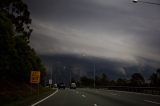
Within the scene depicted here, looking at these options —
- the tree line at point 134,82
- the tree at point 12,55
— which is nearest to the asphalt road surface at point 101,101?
the tree at point 12,55

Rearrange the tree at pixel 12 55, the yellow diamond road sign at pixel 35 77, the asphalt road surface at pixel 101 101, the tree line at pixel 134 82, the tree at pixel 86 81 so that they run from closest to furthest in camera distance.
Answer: the asphalt road surface at pixel 101 101
the tree at pixel 12 55
the yellow diamond road sign at pixel 35 77
the tree line at pixel 134 82
the tree at pixel 86 81

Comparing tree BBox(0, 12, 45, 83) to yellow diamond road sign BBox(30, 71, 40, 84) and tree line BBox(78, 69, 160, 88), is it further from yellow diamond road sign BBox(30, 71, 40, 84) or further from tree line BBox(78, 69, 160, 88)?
tree line BBox(78, 69, 160, 88)

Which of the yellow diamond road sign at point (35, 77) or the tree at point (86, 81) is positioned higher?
the tree at point (86, 81)

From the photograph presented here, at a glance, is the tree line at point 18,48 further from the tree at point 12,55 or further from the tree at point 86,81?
the tree at point 86,81

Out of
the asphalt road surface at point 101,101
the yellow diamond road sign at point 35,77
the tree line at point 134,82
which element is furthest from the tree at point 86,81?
the asphalt road surface at point 101,101

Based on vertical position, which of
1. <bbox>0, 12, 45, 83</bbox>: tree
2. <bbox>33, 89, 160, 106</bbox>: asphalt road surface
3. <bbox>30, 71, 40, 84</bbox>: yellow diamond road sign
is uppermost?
<bbox>0, 12, 45, 83</bbox>: tree

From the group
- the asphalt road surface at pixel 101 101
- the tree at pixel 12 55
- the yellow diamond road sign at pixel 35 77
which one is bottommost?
the asphalt road surface at pixel 101 101

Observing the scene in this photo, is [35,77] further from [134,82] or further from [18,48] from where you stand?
[134,82]

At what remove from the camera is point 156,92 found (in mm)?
47656

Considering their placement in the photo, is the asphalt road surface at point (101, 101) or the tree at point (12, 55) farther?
the tree at point (12, 55)

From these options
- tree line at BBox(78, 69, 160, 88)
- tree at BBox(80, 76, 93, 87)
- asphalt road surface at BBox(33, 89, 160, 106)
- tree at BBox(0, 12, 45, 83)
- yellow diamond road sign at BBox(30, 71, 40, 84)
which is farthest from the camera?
tree at BBox(80, 76, 93, 87)

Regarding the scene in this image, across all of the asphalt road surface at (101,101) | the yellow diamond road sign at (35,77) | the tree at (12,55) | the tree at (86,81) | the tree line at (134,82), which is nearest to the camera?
the asphalt road surface at (101,101)

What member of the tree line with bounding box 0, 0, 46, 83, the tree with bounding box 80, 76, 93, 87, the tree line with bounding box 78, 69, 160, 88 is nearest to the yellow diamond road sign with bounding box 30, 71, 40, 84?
the tree line with bounding box 0, 0, 46, 83

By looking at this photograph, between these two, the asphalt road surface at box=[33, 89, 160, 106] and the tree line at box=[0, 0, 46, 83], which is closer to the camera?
the asphalt road surface at box=[33, 89, 160, 106]
